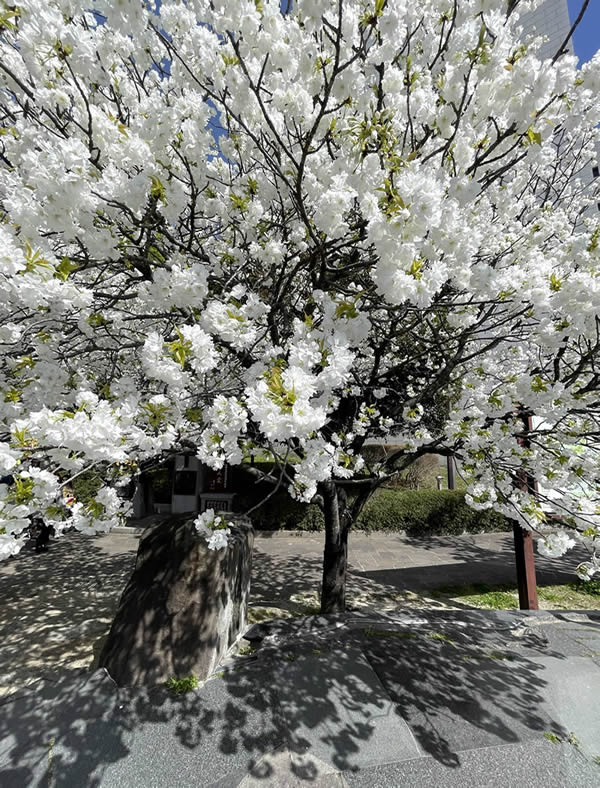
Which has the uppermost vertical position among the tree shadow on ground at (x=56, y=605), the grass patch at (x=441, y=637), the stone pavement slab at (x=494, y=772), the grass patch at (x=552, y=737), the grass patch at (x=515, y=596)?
the grass patch at (x=441, y=637)

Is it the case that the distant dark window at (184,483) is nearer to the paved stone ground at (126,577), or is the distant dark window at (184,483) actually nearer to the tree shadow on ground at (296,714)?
the paved stone ground at (126,577)

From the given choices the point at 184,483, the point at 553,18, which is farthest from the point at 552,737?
the point at 553,18

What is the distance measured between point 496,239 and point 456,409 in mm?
2031

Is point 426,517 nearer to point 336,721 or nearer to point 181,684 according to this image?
point 336,721

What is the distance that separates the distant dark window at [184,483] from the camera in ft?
34.0

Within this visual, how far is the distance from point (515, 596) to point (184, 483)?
27.7 ft

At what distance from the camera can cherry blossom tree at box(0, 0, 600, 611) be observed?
1865 millimetres

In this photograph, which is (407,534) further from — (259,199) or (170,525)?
(259,199)

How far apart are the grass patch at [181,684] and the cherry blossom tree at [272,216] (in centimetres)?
156

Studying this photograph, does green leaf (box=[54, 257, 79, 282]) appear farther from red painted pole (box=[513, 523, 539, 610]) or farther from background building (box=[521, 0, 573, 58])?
background building (box=[521, 0, 573, 58])

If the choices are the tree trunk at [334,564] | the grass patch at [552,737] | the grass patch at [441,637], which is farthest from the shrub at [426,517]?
the grass patch at [552,737]

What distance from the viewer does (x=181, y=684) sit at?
2910mm

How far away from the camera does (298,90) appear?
2.45m

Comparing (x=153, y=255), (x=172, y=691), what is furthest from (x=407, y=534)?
(x=153, y=255)
